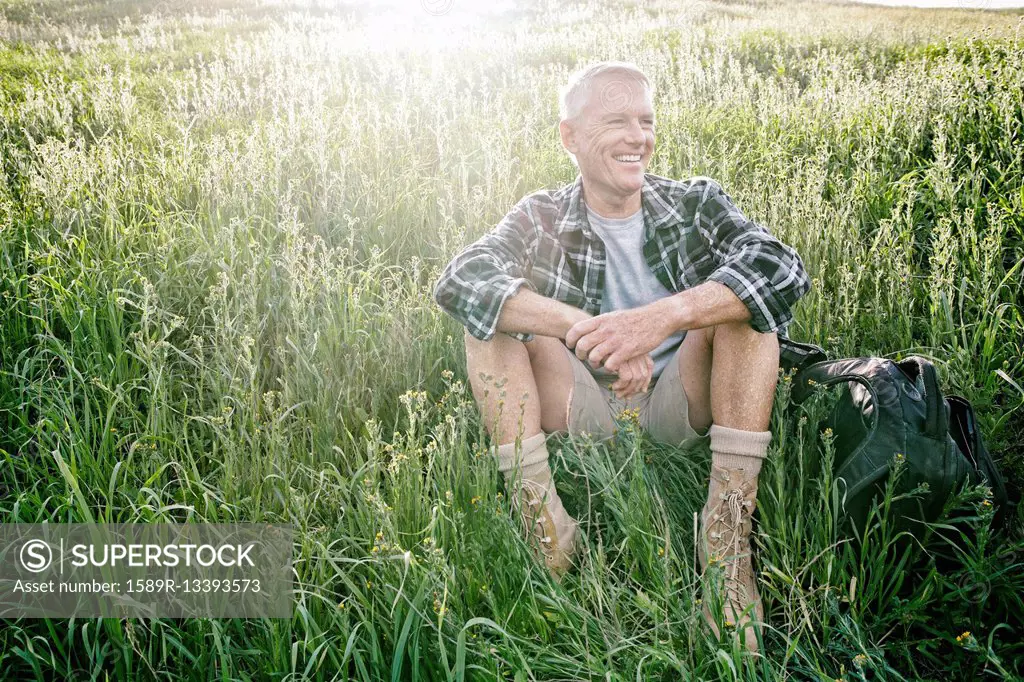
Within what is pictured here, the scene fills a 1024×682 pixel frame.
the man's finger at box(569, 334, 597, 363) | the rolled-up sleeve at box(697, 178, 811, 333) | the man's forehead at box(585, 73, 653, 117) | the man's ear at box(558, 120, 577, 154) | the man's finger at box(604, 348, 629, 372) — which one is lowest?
the man's finger at box(604, 348, 629, 372)

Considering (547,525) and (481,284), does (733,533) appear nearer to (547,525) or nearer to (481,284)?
(547,525)

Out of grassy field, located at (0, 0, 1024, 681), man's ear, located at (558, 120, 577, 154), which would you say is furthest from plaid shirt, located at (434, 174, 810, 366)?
grassy field, located at (0, 0, 1024, 681)

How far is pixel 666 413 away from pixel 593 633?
97cm

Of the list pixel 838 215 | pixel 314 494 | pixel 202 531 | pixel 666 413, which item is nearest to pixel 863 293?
pixel 838 215

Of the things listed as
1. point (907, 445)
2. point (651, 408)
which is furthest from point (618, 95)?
point (907, 445)

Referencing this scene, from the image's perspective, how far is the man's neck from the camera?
2.78 metres

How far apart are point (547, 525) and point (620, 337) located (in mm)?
647

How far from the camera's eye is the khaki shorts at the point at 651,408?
8.42 feet

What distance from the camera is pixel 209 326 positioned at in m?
3.13

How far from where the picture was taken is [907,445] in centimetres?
206

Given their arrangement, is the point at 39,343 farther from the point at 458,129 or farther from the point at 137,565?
the point at 458,129

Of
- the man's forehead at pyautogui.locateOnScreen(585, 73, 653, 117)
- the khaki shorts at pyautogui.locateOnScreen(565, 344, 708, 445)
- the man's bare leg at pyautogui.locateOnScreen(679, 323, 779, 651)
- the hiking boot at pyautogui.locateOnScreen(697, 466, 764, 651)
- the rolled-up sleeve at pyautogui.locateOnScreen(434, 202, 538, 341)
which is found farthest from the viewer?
the man's forehead at pyautogui.locateOnScreen(585, 73, 653, 117)

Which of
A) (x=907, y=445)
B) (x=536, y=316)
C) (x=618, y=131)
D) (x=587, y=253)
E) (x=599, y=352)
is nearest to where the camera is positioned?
(x=907, y=445)

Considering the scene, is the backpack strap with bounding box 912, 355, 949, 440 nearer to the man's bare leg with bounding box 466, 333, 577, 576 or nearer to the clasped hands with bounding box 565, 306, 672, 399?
the clasped hands with bounding box 565, 306, 672, 399
